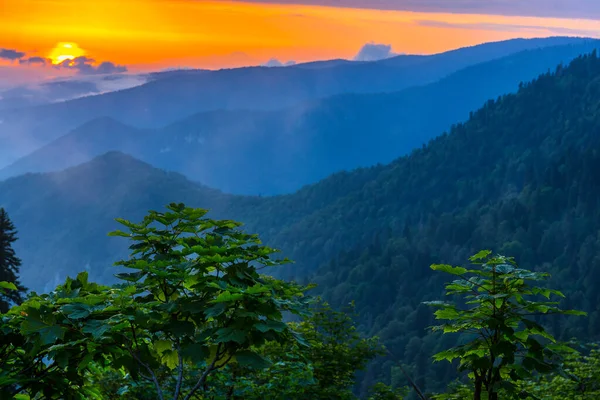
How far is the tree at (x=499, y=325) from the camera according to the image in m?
7.04

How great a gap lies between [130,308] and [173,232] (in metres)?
1.32

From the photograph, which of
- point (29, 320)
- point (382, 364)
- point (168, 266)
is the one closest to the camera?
point (29, 320)

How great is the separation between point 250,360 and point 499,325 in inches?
100

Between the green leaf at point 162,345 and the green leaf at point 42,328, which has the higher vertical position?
the green leaf at point 42,328

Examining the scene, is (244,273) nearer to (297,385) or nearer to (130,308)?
(130,308)

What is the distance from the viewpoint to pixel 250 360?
22.6 ft

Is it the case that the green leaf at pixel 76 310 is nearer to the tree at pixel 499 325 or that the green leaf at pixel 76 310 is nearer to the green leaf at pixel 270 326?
the green leaf at pixel 270 326

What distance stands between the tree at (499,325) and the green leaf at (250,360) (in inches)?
72.8

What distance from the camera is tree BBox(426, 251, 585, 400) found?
7035 millimetres

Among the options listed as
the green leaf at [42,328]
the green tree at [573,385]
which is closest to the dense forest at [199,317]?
the green leaf at [42,328]

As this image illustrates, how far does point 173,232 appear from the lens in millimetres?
8180

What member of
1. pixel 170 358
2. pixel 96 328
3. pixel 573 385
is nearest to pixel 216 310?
pixel 96 328

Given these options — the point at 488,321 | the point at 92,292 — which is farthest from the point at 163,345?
the point at 488,321

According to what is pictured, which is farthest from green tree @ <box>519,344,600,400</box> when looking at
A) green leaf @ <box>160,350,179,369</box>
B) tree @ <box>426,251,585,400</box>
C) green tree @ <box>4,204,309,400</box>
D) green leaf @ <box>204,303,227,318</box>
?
green leaf @ <box>204,303,227,318</box>
